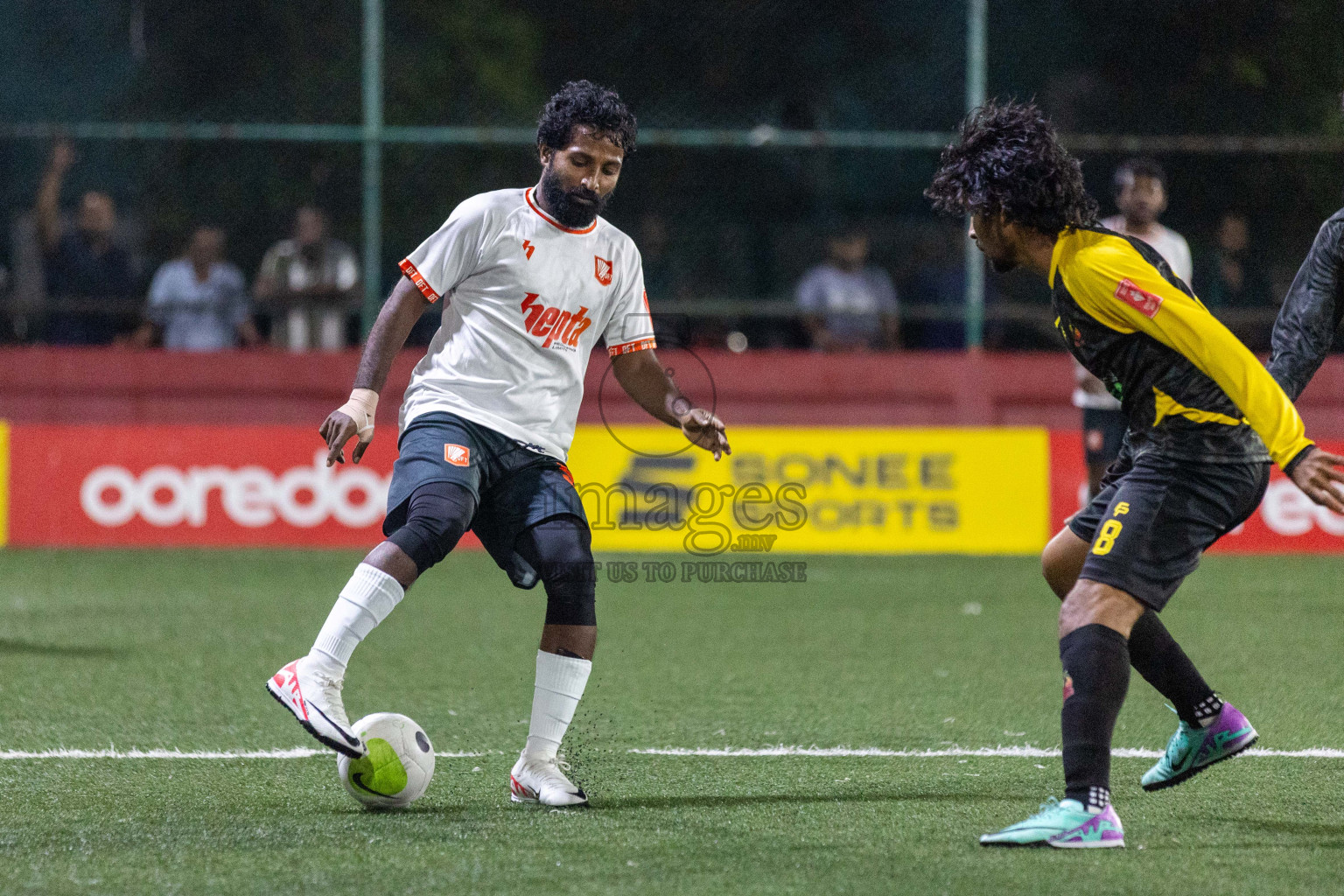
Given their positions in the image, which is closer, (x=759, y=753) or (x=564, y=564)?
(x=564, y=564)

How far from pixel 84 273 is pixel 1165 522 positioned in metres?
10.9

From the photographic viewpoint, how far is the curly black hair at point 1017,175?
4.14 metres

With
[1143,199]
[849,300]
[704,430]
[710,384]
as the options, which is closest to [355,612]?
[704,430]

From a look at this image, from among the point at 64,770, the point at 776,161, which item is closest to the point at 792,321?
the point at 776,161

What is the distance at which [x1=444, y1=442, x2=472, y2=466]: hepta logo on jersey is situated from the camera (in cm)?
471

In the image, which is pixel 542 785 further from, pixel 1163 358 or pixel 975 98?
pixel 975 98

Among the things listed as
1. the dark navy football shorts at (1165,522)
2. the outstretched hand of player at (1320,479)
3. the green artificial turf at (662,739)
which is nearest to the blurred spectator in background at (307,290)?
the green artificial turf at (662,739)

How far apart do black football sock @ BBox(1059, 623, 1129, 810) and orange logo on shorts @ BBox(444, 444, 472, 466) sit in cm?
170

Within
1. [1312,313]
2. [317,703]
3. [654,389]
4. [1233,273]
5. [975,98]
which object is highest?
[975,98]

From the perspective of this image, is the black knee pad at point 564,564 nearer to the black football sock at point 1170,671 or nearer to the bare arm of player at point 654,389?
the bare arm of player at point 654,389

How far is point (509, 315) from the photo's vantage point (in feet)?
16.1

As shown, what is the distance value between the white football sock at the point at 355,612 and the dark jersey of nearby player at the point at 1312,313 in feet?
7.86

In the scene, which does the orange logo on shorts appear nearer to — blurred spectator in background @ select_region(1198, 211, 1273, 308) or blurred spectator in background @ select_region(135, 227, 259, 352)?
blurred spectator in background @ select_region(135, 227, 259, 352)

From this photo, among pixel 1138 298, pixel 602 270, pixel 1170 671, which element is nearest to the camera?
pixel 1138 298
